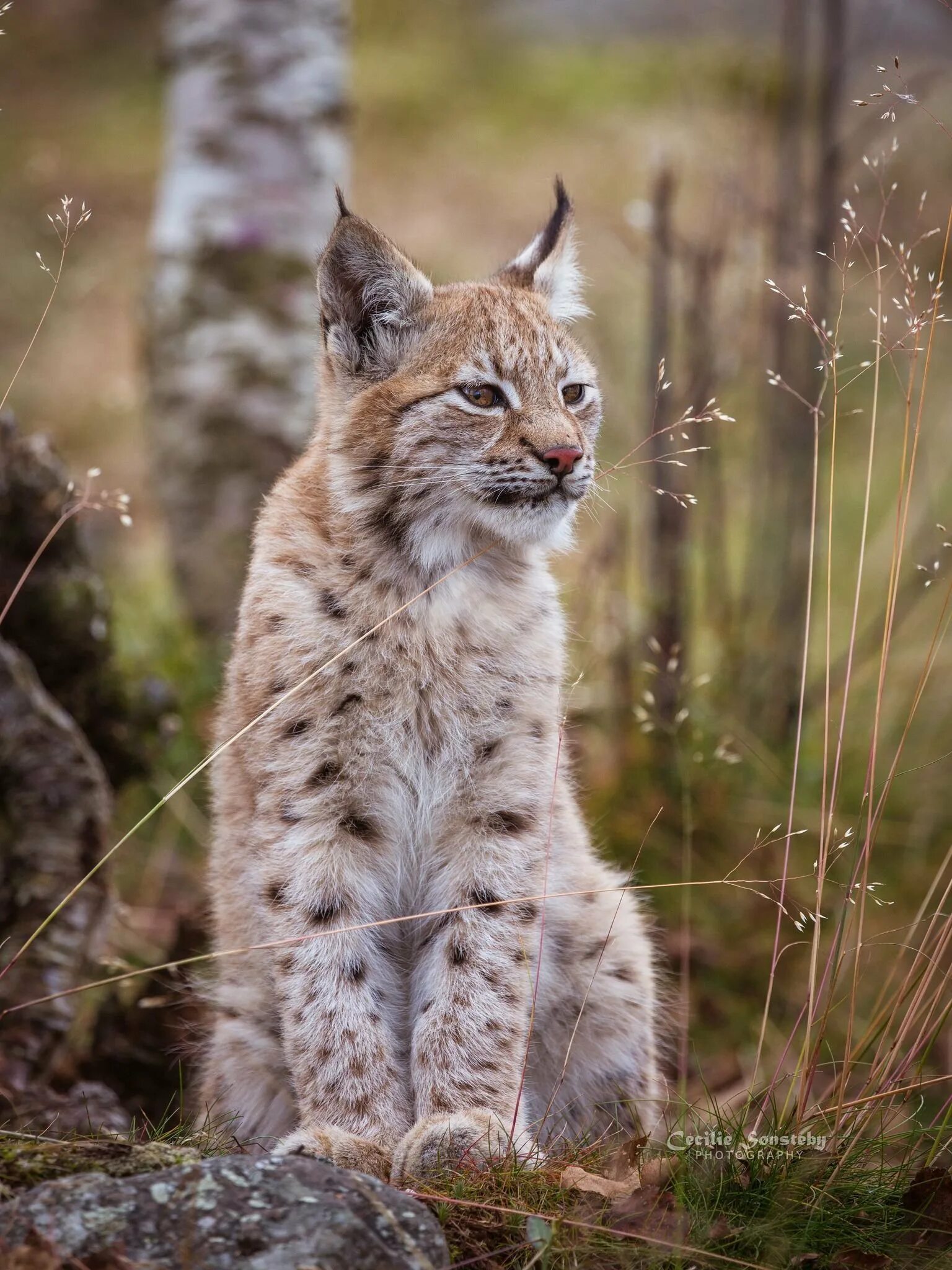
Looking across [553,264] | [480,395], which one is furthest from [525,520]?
[553,264]

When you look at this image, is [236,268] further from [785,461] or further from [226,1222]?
[226,1222]

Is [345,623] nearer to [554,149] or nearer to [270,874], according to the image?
[270,874]

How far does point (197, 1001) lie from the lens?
4.10 meters

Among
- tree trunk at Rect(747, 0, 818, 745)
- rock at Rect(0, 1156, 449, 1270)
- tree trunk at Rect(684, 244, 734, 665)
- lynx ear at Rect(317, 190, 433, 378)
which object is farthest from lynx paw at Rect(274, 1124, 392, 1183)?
tree trunk at Rect(684, 244, 734, 665)

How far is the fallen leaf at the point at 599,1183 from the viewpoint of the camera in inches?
102

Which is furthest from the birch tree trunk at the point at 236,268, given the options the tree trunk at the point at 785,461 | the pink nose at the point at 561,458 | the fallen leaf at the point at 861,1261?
the fallen leaf at the point at 861,1261

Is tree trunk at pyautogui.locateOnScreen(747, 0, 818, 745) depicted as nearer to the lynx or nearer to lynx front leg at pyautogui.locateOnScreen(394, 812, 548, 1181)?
the lynx

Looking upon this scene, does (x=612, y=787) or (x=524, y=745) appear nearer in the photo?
(x=524, y=745)

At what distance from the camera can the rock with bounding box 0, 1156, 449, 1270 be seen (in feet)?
6.99

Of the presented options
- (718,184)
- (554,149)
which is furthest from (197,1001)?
(554,149)

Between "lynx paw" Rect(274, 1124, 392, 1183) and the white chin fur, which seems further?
the white chin fur

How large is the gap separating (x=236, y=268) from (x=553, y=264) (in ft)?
10.9

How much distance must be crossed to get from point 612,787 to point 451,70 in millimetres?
12332

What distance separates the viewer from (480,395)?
3475 millimetres
